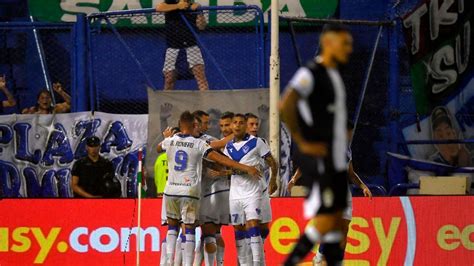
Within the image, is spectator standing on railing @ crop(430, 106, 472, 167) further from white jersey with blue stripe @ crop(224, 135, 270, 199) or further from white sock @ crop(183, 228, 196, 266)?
white sock @ crop(183, 228, 196, 266)

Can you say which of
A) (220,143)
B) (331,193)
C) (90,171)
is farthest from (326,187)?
(90,171)

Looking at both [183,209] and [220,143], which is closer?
[183,209]

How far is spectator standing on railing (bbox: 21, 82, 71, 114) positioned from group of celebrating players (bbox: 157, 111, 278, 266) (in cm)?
372

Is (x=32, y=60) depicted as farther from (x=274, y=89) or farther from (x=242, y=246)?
(x=242, y=246)

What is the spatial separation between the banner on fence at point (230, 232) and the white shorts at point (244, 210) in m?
1.27

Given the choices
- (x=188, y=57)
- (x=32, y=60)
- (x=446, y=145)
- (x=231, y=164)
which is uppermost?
(x=32, y=60)

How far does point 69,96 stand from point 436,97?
680 centimetres

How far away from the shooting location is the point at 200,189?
17.5 meters

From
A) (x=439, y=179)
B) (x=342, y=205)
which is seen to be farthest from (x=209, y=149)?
(x=342, y=205)

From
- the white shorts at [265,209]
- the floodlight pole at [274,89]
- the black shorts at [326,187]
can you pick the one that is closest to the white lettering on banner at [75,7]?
the floodlight pole at [274,89]

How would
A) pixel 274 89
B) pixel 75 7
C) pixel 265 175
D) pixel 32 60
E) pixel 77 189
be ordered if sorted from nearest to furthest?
pixel 265 175
pixel 274 89
pixel 77 189
pixel 32 60
pixel 75 7

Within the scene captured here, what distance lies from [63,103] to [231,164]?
5.08 m

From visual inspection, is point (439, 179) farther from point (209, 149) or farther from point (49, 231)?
point (49, 231)

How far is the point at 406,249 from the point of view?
18.2 m
